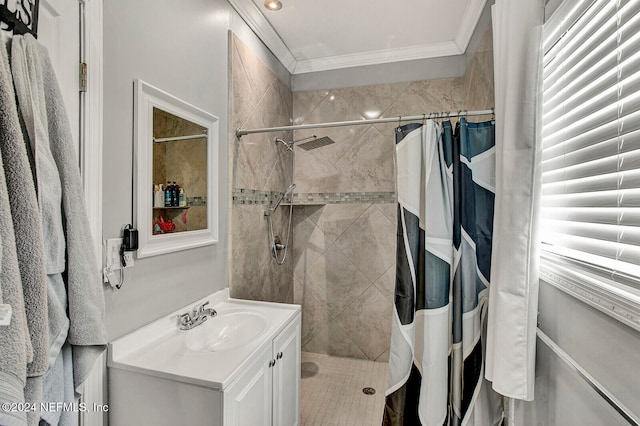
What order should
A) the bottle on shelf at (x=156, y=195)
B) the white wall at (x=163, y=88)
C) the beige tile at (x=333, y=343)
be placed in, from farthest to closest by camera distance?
the beige tile at (x=333, y=343) < the bottle on shelf at (x=156, y=195) < the white wall at (x=163, y=88)

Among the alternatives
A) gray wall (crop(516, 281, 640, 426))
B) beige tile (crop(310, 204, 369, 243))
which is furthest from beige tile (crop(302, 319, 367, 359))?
gray wall (crop(516, 281, 640, 426))

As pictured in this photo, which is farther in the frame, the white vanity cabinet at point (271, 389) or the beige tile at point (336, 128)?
the beige tile at point (336, 128)

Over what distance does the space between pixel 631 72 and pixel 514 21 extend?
0.49m

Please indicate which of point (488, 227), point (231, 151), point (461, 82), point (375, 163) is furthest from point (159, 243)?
point (461, 82)

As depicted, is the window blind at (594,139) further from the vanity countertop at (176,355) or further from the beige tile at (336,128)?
the beige tile at (336,128)

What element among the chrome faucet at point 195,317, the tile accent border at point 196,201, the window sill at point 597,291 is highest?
the tile accent border at point 196,201

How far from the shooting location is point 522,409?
1294 millimetres

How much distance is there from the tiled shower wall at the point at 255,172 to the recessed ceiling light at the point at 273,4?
1.02ft

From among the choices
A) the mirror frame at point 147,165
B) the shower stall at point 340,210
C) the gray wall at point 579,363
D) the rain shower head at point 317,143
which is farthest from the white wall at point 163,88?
the gray wall at point 579,363

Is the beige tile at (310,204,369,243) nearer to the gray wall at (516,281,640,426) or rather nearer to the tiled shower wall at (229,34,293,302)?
the tiled shower wall at (229,34,293,302)

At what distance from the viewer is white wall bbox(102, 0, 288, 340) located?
4.00ft

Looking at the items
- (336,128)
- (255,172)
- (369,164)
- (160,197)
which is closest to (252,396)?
(160,197)

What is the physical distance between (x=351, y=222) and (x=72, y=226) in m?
2.22

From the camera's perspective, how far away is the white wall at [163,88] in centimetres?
122
